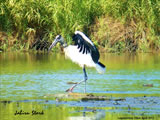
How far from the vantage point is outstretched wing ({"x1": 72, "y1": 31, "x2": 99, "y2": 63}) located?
1085 cm

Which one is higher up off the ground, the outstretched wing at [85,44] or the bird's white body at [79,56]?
the outstretched wing at [85,44]

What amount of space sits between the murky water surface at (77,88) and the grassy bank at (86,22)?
1.46 m

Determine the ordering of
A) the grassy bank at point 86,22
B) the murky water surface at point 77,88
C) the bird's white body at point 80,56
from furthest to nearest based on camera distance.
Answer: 1. the grassy bank at point 86,22
2. the bird's white body at point 80,56
3. the murky water surface at point 77,88

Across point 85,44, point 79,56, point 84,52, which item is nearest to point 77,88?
point 79,56

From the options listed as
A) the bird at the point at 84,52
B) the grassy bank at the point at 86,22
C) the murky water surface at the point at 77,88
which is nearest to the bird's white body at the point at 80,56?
the bird at the point at 84,52

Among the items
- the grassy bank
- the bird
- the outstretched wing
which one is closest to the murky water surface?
the bird

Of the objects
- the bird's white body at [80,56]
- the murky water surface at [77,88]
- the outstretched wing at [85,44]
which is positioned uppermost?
the outstretched wing at [85,44]

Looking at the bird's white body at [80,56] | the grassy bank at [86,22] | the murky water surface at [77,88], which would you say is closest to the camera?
the murky water surface at [77,88]

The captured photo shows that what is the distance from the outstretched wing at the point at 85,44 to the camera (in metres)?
10.9

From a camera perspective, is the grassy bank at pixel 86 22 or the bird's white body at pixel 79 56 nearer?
the bird's white body at pixel 79 56

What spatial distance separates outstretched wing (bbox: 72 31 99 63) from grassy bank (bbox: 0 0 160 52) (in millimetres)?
9152

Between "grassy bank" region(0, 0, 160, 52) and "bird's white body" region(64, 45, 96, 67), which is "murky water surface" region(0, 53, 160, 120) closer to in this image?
"bird's white body" region(64, 45, 96, 67)

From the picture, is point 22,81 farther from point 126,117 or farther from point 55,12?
point 55,12

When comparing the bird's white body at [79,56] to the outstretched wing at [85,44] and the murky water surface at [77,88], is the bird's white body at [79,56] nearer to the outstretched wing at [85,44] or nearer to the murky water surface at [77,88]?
the outstretched wing at [85,44]
